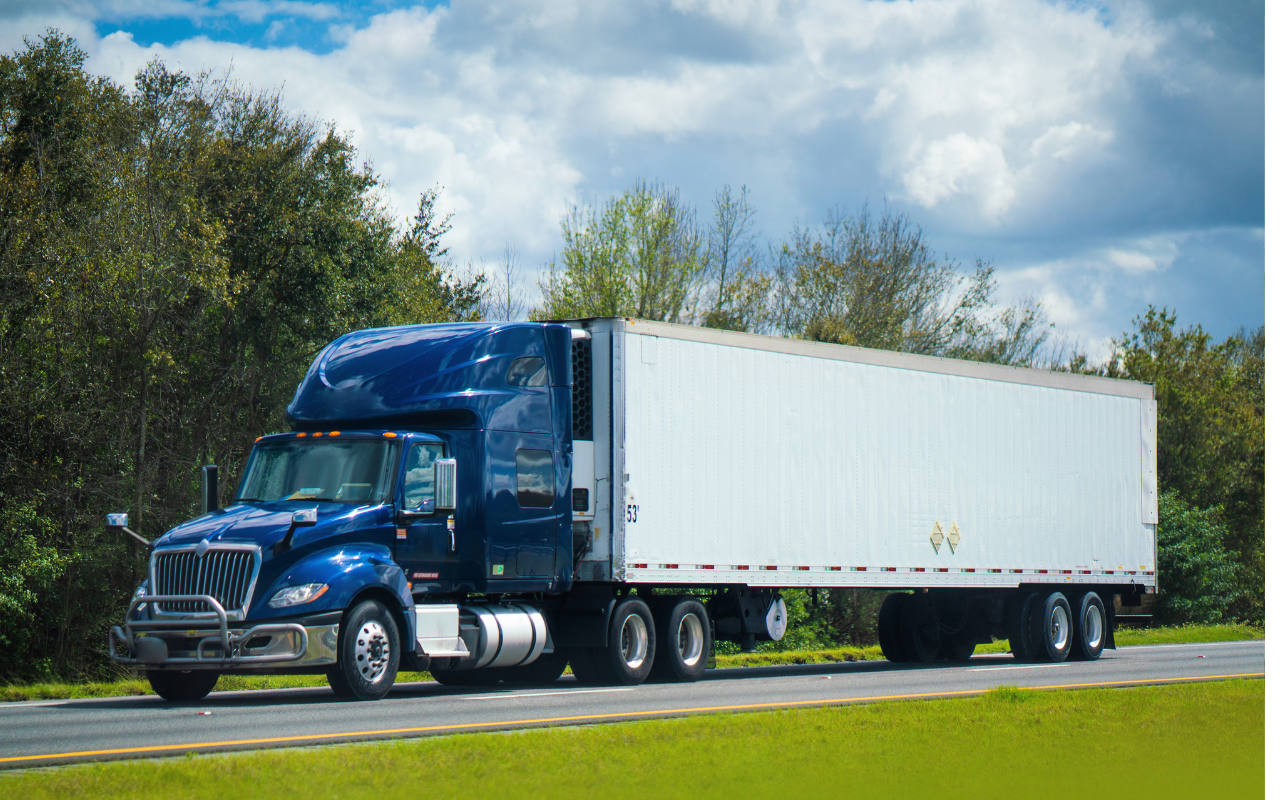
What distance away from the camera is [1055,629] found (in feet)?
76.2

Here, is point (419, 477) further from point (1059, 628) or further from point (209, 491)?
point (1059, 628)

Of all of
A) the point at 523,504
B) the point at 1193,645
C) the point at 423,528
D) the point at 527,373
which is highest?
the point at 527,373

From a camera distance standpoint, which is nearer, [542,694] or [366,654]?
[366,654]

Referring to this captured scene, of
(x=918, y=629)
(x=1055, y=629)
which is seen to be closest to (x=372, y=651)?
(x=918, y=629)

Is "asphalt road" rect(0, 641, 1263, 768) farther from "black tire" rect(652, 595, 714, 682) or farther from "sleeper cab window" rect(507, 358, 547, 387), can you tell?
"sleeper cab window" rect(507, 358, 547, 387)

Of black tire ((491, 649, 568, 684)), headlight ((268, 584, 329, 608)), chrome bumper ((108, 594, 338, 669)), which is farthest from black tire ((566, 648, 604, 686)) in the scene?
headlight ((268, 584, 329, 608))

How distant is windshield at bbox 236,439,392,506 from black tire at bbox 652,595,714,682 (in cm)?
446

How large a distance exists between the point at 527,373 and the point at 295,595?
4.20 metres

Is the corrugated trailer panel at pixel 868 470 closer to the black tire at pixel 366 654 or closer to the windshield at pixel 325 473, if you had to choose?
the windshield at pixel 325 473

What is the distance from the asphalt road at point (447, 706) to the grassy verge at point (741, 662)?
163cm

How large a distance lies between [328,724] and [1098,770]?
20.5 ft

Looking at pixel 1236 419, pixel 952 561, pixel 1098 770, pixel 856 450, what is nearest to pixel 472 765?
pixel 1098 770

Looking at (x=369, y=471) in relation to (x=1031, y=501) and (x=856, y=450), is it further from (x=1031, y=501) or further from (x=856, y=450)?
(x=1031, y=501)

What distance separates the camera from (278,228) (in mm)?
29031
